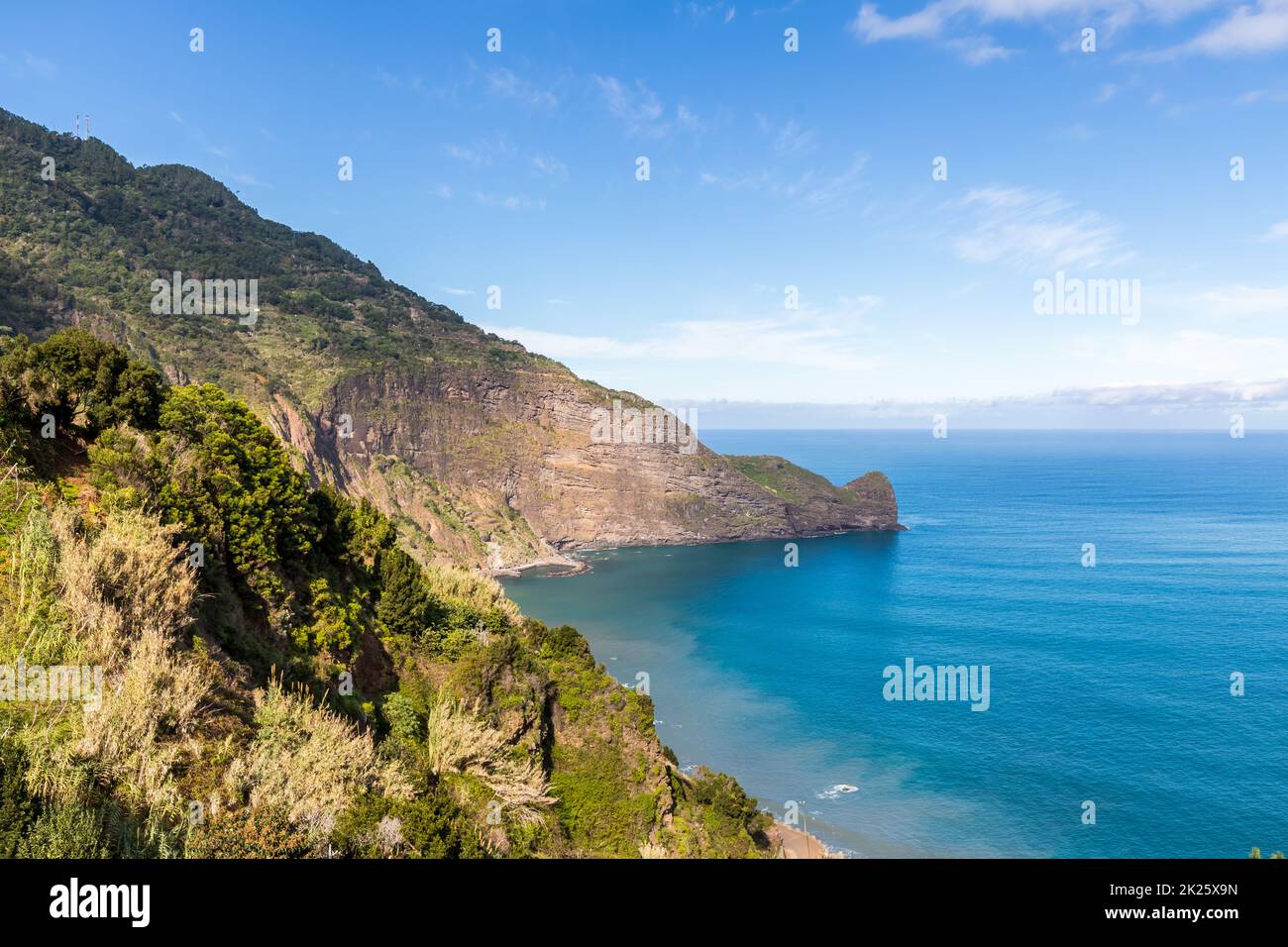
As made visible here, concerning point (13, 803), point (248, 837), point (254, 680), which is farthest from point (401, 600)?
point (13, 803)

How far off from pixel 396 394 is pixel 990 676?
94343 millimetres

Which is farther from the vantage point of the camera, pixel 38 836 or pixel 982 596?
pixel 982 596

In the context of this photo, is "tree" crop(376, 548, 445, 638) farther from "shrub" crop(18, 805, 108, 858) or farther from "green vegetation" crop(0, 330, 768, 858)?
"shrub" crop(18, 805, 108, 858)

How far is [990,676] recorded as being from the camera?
6034 centimetres

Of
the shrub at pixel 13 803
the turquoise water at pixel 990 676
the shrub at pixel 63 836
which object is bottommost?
the turquoise water at pixel 990 676

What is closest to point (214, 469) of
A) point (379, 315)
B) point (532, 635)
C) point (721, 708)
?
point (532, 635)

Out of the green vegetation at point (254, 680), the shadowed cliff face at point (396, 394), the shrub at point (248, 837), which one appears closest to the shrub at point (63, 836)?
the green vegetation at point (254, 680)

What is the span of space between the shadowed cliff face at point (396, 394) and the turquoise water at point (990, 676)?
12435 millimetres

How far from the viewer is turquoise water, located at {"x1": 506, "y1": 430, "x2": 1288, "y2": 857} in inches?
1588

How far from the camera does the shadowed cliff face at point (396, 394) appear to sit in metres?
93.6

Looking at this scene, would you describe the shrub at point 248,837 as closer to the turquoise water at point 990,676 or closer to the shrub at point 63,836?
the shrub at point 63,836
